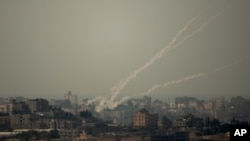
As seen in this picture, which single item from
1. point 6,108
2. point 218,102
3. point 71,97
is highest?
point 71,97

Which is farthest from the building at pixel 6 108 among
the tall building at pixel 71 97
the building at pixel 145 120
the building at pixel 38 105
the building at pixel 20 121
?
the tall building at pixel 71 97

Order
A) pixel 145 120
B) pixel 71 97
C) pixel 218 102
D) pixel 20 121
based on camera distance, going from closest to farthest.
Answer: pixel 145 120, pixel 20 121, pixel 218 102, pixel 71 97

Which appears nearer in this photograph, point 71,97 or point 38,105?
point 38,105

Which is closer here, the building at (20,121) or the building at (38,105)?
the building at (20,121)

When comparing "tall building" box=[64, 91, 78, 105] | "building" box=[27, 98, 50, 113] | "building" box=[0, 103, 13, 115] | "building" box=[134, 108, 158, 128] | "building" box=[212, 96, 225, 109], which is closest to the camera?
"building" box=[134, 108, 158, 128]

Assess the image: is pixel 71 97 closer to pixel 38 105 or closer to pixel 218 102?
pixel 218 102

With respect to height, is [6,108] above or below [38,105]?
below

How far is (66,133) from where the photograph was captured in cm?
4953

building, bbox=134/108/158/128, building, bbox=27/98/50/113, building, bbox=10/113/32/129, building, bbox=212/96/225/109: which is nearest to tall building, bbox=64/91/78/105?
building, bbox=212/96/225/109

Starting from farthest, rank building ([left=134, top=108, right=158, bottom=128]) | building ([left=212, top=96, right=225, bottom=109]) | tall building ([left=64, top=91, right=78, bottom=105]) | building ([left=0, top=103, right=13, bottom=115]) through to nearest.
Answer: tall building ([left=64, top=91, right=78, bottom=105]) < building ([left=212, top=96, right=225, bottom=109]) < building ([left=0, top=103, right=13, bottom=115]) < building ([left=134, top=108, right=158, bottom=128])

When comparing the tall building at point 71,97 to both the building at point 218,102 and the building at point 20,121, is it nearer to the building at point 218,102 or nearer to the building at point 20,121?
the building at point 218,102

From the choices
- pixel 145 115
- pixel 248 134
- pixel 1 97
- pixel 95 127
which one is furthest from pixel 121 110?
pixel 248 134

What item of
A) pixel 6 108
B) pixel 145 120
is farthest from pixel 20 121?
pixel 145 120

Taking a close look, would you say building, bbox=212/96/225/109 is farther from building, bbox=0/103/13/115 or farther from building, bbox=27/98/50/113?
building, bbox=0/103/13/115
